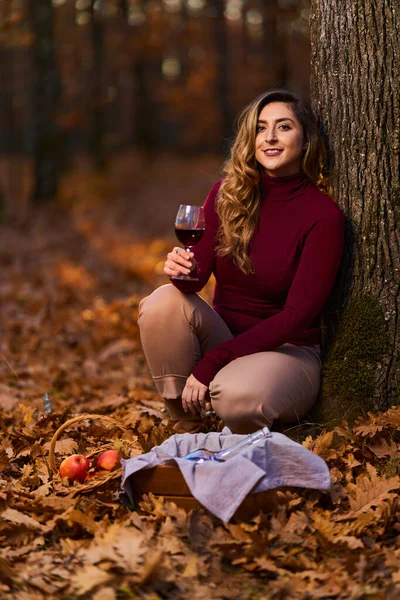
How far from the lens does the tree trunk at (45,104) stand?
1495 cm

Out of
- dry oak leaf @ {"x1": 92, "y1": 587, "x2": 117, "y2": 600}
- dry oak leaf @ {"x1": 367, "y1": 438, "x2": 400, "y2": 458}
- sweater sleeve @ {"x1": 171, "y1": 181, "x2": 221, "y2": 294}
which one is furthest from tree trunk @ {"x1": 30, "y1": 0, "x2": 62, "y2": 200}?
dry oak leaf @ {"x1": 92, "y1": 587, "x2": 117, "y2": 600}

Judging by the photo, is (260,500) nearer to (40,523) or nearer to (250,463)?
(250,463)

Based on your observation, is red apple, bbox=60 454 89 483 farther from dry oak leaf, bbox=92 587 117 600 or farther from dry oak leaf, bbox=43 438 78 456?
dry oak leaf, bbox=92 587 117 600

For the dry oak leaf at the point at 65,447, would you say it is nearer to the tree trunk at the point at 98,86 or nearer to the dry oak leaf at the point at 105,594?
the dry oak leaf at the point at 105,594

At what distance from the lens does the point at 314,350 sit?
4082 millimetres

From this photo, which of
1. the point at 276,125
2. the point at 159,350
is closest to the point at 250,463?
the point at 159,350

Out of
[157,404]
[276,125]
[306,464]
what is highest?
[276,125]

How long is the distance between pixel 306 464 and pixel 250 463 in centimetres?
24

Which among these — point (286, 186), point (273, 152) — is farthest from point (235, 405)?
point (273, 152)

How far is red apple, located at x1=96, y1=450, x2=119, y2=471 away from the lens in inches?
137

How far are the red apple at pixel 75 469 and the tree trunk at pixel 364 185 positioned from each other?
1.35m

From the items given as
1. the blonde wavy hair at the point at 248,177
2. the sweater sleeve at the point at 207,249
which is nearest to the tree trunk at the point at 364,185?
the blonde wavy hair at the point at 248,177

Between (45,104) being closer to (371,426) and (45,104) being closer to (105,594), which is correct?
(371,426)

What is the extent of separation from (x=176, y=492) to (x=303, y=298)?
1215mm
